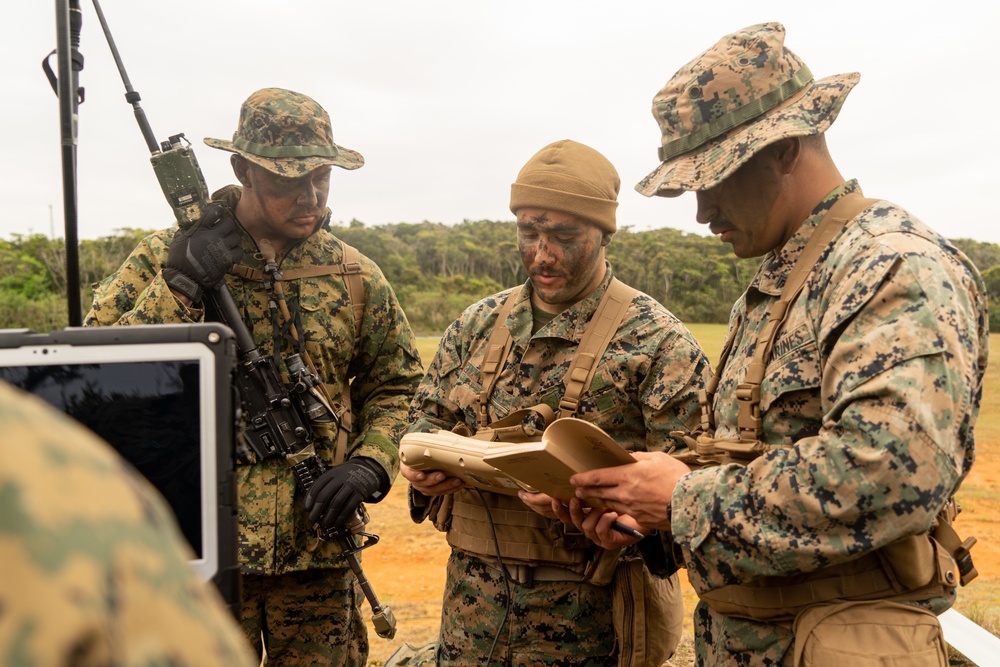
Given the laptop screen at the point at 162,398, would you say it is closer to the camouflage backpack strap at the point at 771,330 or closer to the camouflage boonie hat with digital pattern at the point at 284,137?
the camouflage backpack strap at the point at 771,330

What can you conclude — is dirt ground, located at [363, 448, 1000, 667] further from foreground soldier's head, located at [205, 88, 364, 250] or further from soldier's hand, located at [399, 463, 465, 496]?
foreground soldier's head, located at [205, 88, 364, 250]

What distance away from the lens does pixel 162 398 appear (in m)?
1.47

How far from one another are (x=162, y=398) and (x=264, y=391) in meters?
Answer: 1.93

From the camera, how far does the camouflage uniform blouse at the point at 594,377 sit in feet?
9.91

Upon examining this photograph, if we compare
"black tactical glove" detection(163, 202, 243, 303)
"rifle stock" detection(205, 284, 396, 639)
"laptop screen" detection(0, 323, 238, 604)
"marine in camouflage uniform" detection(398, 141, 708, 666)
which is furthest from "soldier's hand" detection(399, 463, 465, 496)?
"laptop screen" detection(0, 323, 238, 604)

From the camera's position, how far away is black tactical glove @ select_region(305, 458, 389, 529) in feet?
10.7

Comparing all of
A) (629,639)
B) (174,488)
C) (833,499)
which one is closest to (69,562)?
(174,488)

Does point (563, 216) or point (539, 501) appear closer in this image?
point (539, 501)

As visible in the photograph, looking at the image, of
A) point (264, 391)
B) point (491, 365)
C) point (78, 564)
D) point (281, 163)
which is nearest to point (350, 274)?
point (281, 163)

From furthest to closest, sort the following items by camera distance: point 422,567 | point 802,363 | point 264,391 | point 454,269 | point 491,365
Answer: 1. point 454,269
2. point 422,567
3. point 264,391
4. point 491,365
5. point 802,363

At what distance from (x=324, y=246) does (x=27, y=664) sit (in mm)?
3332

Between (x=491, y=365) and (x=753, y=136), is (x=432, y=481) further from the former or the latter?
(x=753, y=136)

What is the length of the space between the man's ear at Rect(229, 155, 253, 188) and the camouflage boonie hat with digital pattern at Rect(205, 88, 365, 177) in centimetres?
7

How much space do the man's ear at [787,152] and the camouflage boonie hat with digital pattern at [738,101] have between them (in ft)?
0.21
